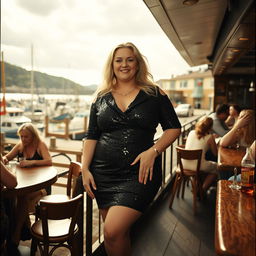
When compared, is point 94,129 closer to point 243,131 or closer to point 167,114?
point 167,114

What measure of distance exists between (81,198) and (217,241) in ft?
3.42

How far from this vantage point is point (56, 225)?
215cm

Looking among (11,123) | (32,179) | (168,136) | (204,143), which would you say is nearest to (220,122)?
(204,143)

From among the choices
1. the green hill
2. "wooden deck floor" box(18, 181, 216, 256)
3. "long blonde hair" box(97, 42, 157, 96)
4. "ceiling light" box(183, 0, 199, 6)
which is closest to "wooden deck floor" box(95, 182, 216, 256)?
"wooden deck floor" box(18, 181, 216, 256)

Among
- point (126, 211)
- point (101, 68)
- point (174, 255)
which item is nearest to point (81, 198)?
point (126, 211)

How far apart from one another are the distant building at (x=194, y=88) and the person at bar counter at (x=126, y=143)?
3878cm

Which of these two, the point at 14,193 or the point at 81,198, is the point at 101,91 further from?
the point at 14,193

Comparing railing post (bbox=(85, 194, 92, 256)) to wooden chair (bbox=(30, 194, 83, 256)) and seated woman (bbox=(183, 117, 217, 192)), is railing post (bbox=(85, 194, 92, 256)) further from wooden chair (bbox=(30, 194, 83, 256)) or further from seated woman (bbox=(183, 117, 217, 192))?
seated woman (bbox=(183, 117, 217, 192))

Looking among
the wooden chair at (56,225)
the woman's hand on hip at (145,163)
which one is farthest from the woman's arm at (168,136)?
the wooden chair at (56,225)

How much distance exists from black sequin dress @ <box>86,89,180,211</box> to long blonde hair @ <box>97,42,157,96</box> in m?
0.08

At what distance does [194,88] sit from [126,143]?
42.8 meters

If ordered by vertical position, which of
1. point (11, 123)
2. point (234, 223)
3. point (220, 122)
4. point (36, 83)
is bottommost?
point (11, 123)

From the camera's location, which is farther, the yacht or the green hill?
the green hill

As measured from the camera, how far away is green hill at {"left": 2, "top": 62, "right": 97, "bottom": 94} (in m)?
33.8
